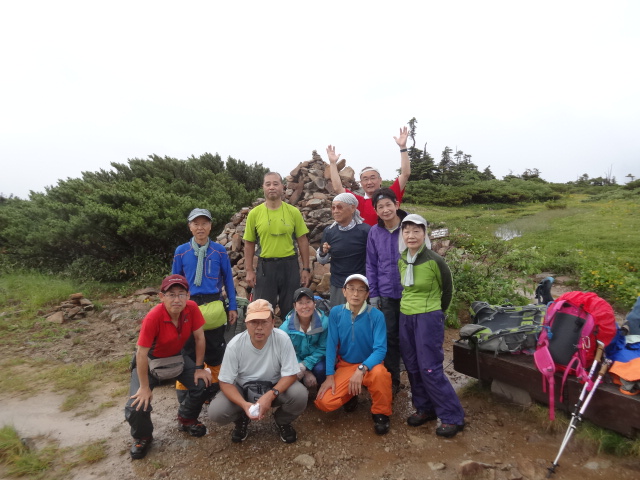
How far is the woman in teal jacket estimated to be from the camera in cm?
368

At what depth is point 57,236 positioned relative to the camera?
9.84 m

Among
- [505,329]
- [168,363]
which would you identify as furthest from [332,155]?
[168,363]

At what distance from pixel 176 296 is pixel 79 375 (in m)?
2.76

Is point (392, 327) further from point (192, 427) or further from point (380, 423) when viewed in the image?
point (192, 427)

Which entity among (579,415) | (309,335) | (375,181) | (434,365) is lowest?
(579,415)

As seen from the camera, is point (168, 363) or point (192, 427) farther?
point (192, 427)

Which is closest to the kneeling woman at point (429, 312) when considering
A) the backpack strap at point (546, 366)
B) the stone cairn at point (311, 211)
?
the backpack strap at point (546, 366)

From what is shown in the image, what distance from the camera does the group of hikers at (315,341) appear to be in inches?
128

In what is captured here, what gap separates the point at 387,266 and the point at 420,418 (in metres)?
1.48

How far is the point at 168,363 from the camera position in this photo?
10.9 ft

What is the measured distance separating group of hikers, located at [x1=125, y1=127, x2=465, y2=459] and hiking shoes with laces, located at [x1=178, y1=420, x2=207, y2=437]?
11 mm

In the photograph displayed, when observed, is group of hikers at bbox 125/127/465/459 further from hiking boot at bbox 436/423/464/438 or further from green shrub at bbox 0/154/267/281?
green shrub at bbox 0/154/267/281

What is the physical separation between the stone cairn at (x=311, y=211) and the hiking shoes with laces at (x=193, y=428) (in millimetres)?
3357

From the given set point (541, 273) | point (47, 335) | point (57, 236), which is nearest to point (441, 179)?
point (541, 273)
